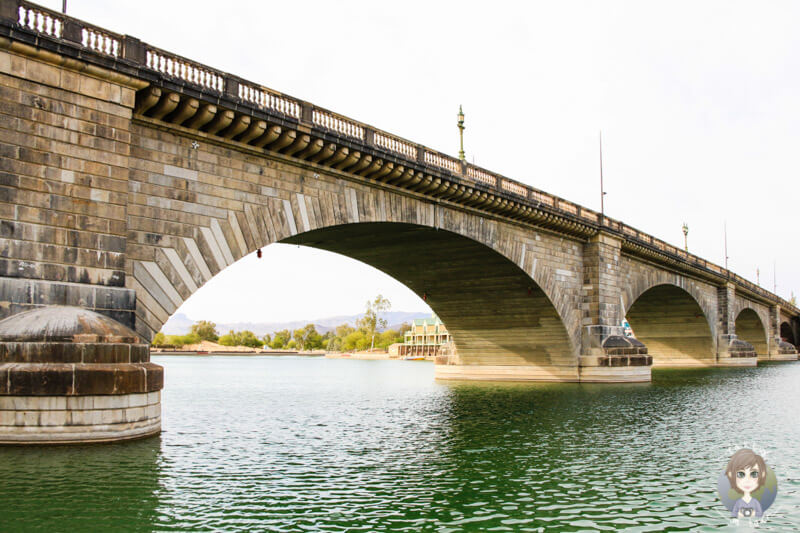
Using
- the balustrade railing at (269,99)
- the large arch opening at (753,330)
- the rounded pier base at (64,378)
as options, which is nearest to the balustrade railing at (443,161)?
the balustrade railing at (269,99)

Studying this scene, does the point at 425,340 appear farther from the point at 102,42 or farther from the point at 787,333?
the point at 102,42

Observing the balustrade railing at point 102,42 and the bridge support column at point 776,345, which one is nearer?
the balustrade railing at point 102,42

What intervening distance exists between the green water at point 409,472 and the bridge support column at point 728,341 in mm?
43949

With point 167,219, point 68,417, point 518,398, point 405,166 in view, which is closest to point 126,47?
point 167,219

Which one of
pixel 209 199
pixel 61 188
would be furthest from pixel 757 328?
pixel 61 188

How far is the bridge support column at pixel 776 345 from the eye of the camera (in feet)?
305

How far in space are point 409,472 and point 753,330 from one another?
9104cm

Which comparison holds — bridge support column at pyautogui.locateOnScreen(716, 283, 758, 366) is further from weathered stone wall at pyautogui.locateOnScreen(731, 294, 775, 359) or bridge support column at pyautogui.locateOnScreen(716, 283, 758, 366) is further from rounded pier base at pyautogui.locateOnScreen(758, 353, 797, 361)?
rounded pier base at pyautogui.locateOnScreen(758, 353, 797, 361)

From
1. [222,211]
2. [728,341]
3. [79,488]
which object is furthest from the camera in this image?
[728,341]

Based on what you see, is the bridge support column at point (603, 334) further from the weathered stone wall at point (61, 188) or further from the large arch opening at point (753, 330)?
the large arch opening at point (753, 330)

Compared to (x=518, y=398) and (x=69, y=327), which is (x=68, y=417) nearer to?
(x=69, y=327)

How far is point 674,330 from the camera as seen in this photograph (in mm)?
68562

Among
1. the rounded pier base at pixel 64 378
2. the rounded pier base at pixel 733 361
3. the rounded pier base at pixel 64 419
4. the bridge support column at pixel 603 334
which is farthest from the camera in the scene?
the rounded pier base at pixel 733 361

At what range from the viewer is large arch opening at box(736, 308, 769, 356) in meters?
90.4
